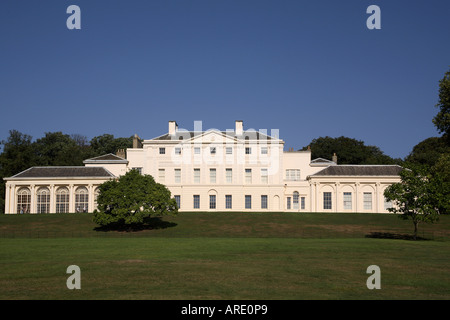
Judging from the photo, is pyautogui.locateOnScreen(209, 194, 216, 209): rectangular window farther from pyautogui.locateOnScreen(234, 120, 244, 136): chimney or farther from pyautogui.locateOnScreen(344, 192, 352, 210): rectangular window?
pyautogui.locateOnScreen(344, 192, 352, 210): rectangular window

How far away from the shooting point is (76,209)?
216ft

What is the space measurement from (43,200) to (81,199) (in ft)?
17.6

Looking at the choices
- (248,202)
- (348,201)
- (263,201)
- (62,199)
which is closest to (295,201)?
(263,201)

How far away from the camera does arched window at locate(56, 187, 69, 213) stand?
66.0 meters

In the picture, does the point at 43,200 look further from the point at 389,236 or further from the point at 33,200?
the point at 389,236

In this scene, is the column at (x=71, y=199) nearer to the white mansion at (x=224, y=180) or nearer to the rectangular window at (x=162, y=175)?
the white mansion at (x=224, y=180)

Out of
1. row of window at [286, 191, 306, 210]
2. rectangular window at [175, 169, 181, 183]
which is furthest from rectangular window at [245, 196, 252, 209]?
rectangular window at [175, 169, 181, 183]

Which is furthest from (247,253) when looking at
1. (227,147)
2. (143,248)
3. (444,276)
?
(227,147)

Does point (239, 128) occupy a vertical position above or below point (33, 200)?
above

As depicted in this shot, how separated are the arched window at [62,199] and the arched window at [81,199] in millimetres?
1391

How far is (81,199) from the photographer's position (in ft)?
217
